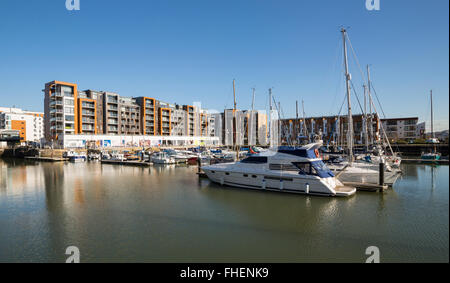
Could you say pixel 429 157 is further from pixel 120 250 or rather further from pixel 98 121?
pixel 98 121

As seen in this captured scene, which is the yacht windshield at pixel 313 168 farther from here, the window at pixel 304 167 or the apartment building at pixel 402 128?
the apartment building at pixel 402 128

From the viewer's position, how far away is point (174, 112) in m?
92.8

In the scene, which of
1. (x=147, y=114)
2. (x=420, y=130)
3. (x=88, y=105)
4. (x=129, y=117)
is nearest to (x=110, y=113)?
(x=129, y=117)

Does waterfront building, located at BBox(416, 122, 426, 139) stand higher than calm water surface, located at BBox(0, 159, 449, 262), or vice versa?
waterfront building, located at BBox(416, 122, 426, 139)

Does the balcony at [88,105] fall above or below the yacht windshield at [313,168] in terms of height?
above

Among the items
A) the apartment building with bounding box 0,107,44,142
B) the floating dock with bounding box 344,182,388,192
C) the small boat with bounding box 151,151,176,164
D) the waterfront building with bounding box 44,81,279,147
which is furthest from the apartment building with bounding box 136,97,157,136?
the floating dock with bounding box 344,182,388,192

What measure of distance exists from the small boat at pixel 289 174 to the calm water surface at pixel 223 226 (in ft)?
2.85

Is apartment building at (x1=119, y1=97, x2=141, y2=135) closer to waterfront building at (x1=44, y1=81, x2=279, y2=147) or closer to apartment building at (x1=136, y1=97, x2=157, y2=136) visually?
waterfront building at (x1=44, y1=81, x2=279, y2=147)

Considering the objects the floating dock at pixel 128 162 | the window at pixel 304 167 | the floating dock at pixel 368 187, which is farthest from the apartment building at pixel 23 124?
the floating dock at pixel 368 187

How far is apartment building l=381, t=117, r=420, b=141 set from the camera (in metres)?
80.2

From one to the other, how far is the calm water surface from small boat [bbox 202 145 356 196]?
2.85 ft

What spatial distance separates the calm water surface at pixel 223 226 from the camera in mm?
9922
